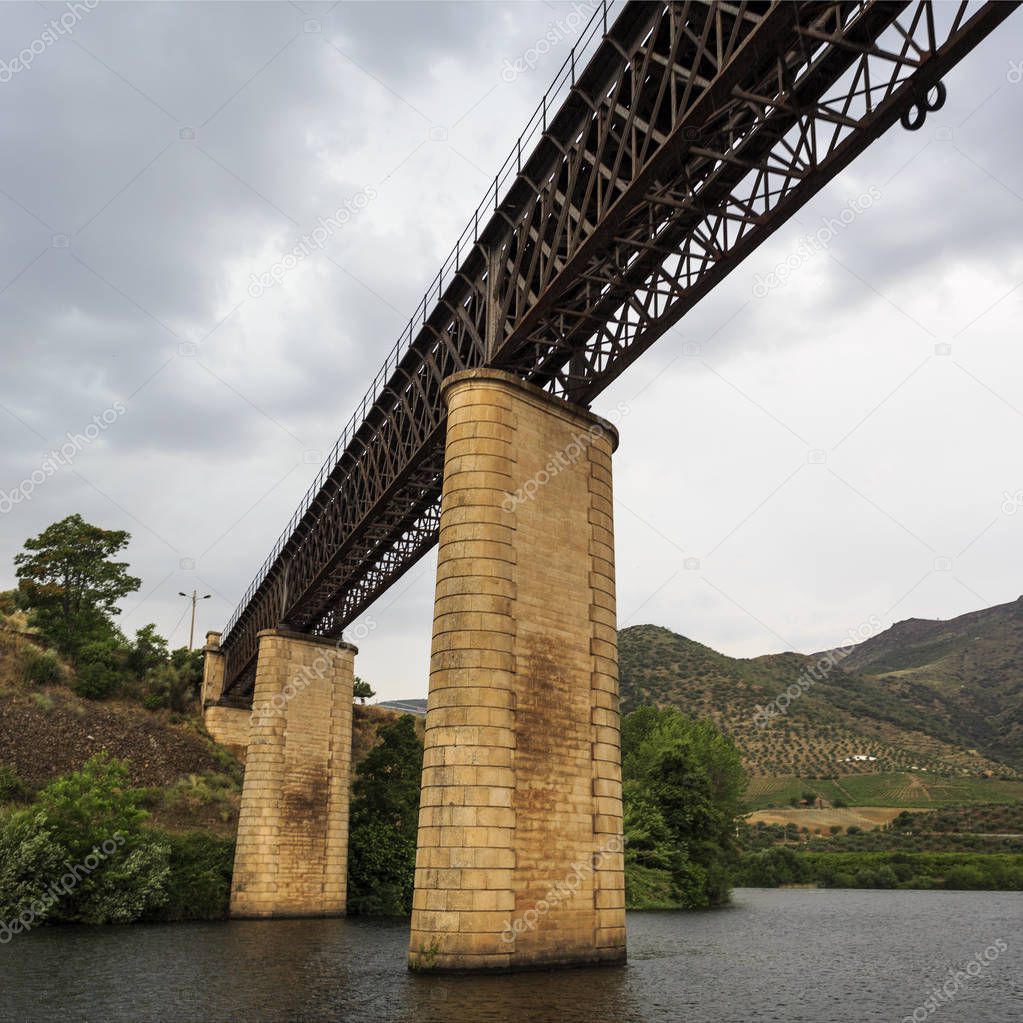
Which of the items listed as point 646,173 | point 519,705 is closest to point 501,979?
point 519,705

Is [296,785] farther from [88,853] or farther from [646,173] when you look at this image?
[646,173]

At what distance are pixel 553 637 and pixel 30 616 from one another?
5518cm

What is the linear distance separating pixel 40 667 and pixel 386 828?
84.5ft

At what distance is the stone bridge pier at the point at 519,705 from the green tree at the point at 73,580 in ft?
168

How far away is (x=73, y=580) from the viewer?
6594 centimetres

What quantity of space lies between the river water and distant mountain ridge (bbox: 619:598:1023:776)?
95800mm

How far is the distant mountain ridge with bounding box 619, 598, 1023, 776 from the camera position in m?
125

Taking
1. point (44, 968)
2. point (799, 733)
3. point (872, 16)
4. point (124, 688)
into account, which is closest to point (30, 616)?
point (124, 688)

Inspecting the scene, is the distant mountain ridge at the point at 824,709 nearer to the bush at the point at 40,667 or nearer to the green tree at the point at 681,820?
the green tree at the point at 681,820

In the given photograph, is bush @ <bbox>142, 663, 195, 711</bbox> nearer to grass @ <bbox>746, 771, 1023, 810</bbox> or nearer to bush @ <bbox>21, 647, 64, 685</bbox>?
bush @ <bbox>21, 647, 64, 685</bbox>

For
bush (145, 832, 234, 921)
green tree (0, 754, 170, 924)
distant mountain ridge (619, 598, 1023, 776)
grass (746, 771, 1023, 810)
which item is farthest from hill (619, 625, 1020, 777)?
green tree (0, 754, 170, 924)

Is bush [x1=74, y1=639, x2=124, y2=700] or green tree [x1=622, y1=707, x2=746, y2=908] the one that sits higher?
bush [x1=74, y1=639, x2=124, y2=700]

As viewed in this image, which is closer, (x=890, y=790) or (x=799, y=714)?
(x=890, y=790)

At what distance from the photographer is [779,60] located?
14.1 m
